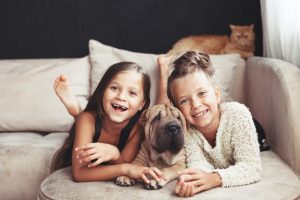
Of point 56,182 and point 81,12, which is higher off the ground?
point 81,12

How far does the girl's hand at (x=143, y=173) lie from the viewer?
1385 millimetres

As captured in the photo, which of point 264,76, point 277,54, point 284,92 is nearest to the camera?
point 284,92

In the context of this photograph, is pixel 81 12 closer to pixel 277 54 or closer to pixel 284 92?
pixel 277 54

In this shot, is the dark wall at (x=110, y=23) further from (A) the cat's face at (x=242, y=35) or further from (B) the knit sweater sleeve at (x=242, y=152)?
(B) the knit sweater sleeve at (x=242, y=152)

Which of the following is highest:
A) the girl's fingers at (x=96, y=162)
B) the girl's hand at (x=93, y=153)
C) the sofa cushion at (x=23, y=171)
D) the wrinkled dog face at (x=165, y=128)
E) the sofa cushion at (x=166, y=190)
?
the wrinkled dog face at (x=165, y=128)

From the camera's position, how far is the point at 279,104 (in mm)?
1715

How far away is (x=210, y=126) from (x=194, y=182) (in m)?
0.28

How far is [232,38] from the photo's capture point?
8.32 ft

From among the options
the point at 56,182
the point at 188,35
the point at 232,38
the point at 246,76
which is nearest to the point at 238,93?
the point at 246,76

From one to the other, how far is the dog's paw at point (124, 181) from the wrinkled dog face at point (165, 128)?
4.9 inches

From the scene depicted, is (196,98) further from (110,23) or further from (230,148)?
(110,23)

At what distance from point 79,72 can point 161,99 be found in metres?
0.57

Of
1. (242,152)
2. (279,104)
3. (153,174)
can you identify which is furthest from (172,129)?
(279,104)

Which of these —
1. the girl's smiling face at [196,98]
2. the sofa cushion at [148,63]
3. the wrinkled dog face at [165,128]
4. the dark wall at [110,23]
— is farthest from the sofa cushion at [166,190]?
the dark wall at [110,23]
